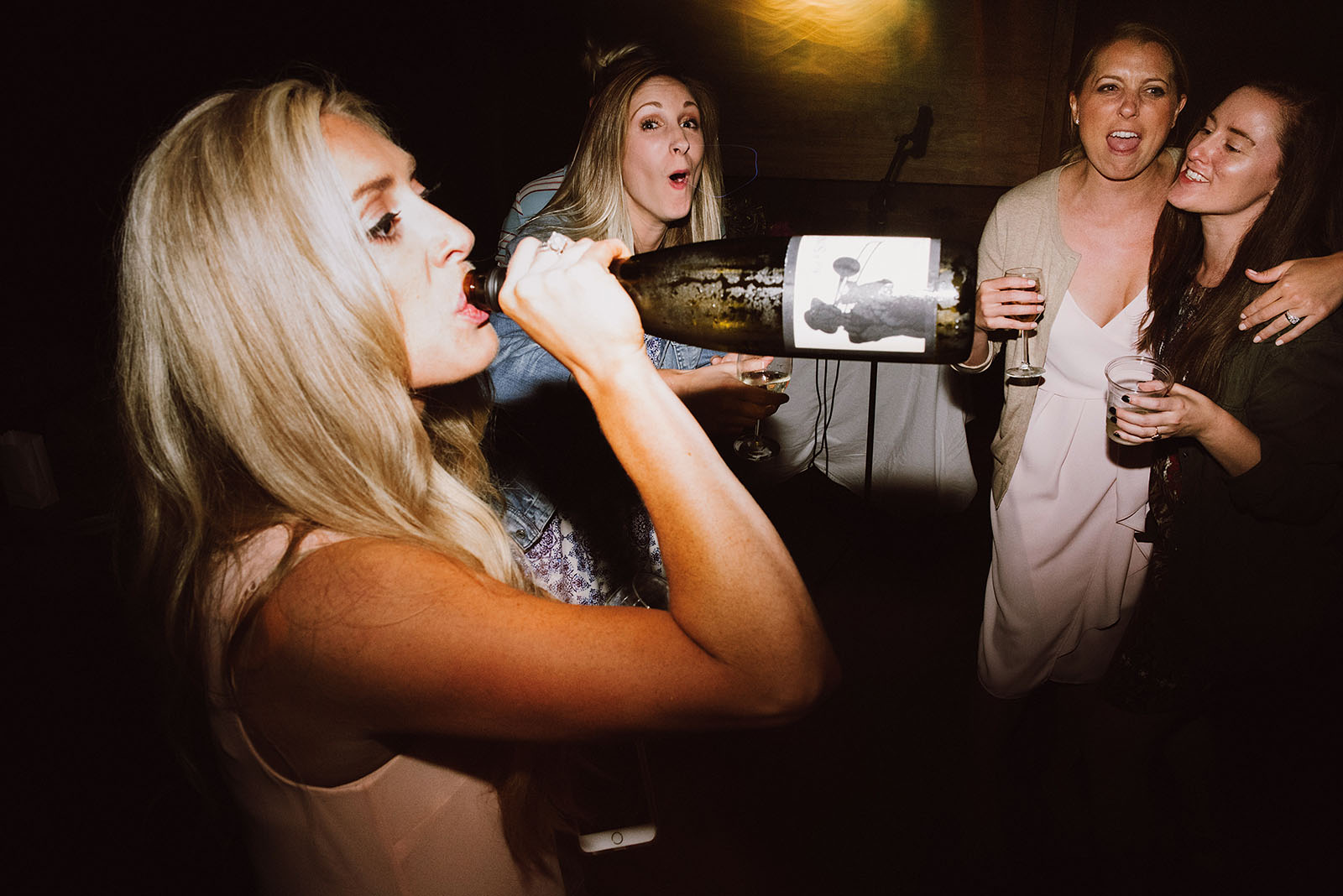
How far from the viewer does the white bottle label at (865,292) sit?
40.7 inches

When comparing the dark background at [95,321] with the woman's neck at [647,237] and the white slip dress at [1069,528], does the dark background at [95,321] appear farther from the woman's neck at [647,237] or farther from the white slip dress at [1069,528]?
the woman's neck at [647,237]

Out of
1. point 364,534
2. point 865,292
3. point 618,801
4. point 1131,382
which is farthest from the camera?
point 618,801

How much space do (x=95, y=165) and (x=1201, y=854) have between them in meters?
4.19

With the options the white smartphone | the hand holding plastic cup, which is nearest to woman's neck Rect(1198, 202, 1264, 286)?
the hand holding plastic cup

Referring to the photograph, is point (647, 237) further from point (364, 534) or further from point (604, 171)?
point (364, 534)

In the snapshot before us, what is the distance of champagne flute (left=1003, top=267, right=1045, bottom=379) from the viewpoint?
177cm

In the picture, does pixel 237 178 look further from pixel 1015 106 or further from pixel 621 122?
pixel 1015 106

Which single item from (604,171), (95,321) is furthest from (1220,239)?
(95,321)

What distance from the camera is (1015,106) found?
13.5 feet

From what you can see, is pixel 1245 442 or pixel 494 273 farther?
pixel 1245 442

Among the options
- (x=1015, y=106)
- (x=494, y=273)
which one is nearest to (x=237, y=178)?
(x=494, y=273)

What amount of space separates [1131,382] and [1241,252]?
0.52 metres

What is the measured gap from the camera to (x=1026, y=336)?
Answer: 192 cm

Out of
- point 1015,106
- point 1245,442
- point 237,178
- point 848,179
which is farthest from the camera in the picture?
point 848,179
